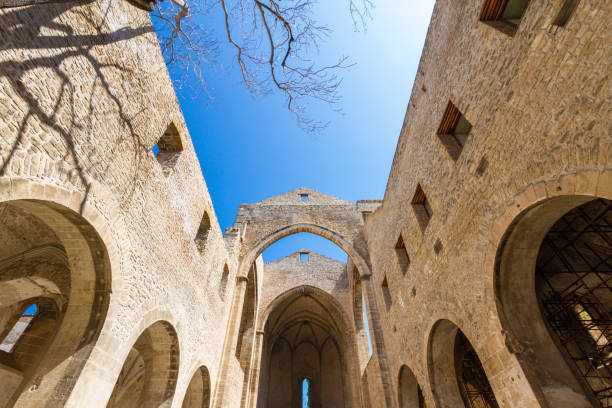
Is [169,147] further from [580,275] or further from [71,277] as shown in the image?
[580,275]

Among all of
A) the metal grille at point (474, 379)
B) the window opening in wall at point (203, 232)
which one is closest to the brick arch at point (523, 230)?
the metal grille at point (474, 379)

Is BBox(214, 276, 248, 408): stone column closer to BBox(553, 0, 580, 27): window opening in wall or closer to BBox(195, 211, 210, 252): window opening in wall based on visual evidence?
BBox(195, 211, 210, 252): window opening in wall

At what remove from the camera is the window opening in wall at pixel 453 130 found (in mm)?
4992

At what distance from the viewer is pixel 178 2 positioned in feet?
14.7

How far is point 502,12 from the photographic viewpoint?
3777 mm

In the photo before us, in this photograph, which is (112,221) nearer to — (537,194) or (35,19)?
(35,19)

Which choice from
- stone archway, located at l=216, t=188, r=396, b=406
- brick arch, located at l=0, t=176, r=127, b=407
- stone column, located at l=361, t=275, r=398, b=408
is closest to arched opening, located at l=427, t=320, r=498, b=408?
stone column, located at l=361, t=275, r=398, b=408

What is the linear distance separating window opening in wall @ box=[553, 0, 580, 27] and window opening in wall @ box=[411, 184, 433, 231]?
12.4ft

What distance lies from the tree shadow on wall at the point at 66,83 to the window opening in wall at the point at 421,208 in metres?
5.79

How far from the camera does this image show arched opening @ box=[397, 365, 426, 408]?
762cm

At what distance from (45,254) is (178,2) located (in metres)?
5.93

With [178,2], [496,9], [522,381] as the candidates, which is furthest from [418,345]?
[178,2]

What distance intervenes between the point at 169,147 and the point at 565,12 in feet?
21.9

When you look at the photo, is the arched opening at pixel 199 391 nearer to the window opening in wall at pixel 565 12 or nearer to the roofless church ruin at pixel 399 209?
the roofless church ruin at pixel 399 209
